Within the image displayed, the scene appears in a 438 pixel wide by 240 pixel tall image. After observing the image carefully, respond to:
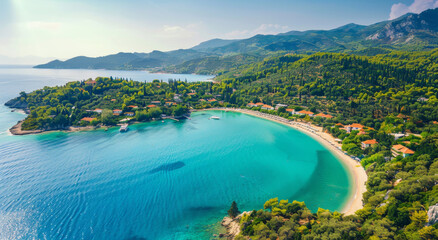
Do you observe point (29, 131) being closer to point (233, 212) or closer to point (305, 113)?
point (233, 212)

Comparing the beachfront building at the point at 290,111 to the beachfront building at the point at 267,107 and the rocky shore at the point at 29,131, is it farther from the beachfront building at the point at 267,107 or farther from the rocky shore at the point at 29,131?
the rocky shore at the point at 29,131

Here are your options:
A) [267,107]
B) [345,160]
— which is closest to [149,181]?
[345,160]

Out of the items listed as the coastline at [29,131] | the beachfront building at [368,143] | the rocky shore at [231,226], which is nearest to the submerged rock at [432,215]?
the rocky shore at [231,226]

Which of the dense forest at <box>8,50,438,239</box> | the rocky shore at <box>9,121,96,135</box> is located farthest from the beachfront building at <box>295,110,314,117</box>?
the rocky shore at <box>9,121,96,135</box>

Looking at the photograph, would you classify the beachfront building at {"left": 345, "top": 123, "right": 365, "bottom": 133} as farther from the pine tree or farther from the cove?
the pine tree

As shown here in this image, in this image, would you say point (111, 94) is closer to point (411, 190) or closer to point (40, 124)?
point (40, 124)
